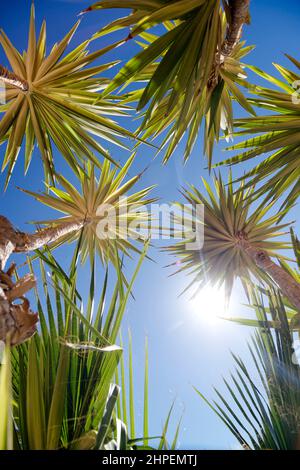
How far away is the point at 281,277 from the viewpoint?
123 inches

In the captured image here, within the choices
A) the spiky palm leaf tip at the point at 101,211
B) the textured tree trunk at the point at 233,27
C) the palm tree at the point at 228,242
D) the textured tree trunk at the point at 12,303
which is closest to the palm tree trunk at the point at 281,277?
the palm tree at the point at 228,242

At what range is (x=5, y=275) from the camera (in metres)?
1.35

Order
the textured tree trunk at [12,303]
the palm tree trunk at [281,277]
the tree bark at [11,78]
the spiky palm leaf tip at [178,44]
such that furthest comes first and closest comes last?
the palm tree trunk at [281,277], the tree bark at [11,78], the spiky palm leaf tip at [178,44], the textured tree trunk at [12,303]

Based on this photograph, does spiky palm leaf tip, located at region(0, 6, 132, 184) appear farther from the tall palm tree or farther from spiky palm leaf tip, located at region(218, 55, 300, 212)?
spiky palm leaf tip, located at region(218, 55, 300, 212)

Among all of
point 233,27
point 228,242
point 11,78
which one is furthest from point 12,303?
point 228,242

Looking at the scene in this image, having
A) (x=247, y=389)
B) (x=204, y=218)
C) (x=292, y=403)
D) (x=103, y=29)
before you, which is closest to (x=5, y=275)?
(x=247, y=389)

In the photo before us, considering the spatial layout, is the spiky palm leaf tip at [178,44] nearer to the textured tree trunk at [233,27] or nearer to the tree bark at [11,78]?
the textured tree trunk at [233,27]

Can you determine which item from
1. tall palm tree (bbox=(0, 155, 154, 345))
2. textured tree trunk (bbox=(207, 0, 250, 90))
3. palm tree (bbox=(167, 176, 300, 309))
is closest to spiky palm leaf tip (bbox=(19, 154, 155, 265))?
tall palm tree (bbox=(0, 155, 154, 345))

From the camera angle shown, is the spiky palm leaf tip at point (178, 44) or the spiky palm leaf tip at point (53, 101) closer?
the spiky palm leaf tip at point (178, 44)

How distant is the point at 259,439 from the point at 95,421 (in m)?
0.99

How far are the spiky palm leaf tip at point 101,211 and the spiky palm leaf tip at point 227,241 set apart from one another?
0.69 m

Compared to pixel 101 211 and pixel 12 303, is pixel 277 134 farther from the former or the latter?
pixel 12 303

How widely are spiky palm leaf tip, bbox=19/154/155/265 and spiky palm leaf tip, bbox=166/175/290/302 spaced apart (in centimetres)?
69

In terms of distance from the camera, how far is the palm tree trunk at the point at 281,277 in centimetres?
289
